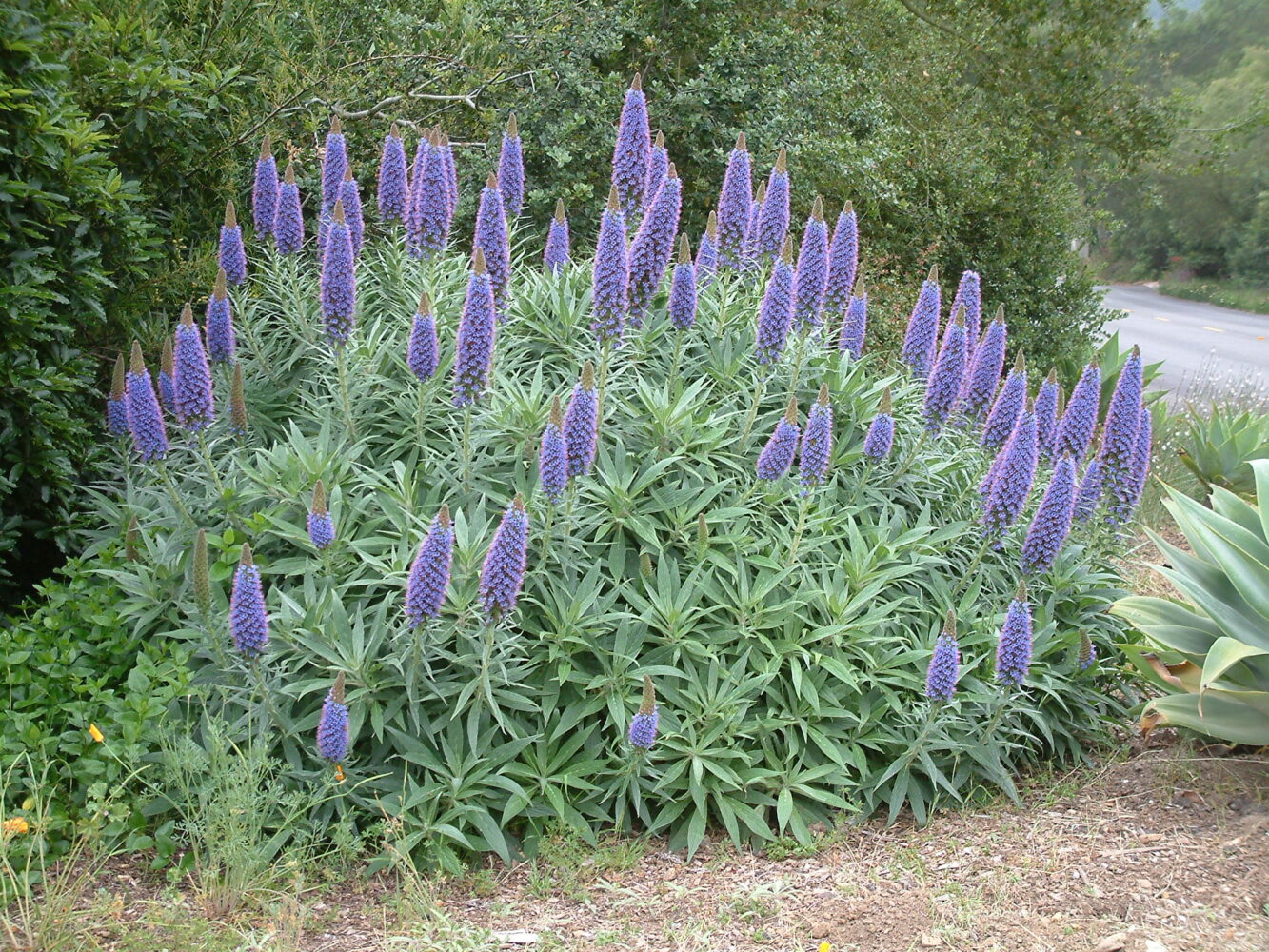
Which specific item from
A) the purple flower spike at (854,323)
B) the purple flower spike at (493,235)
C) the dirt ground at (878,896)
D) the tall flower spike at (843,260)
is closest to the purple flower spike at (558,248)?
the purple flower spike at (493,235)

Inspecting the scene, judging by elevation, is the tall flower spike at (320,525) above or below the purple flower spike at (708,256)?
below

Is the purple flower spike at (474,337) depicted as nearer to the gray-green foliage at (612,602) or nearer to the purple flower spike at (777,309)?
the gray-green foliage at (612,602)

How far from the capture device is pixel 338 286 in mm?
4520

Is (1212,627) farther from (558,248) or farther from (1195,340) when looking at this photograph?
(1195,340)

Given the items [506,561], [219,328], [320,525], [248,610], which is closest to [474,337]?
[320,525]

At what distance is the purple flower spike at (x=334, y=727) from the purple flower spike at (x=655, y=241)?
2012 mm

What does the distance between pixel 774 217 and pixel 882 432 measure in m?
1.24

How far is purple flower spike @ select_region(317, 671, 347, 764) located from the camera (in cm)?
369

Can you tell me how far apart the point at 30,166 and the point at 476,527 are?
2408 mm

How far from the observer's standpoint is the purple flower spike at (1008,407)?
197 inches

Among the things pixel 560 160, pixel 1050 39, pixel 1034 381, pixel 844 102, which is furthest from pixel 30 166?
pixel 1050 39

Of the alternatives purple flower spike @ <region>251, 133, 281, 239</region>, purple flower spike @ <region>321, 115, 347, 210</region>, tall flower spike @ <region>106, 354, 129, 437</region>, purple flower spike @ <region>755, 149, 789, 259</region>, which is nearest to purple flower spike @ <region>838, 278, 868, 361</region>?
purple flower spike @ <region>755, 149, 789, 259</region>

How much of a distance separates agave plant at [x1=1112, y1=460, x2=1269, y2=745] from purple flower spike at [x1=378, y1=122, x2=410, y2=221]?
374cm

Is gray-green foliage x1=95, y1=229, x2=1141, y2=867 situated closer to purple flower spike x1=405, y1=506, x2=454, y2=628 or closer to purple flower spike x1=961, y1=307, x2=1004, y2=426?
purple flower spike x1=405, y1=506, x2=454, y2=628
